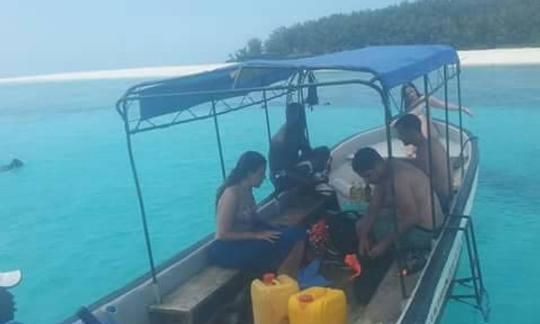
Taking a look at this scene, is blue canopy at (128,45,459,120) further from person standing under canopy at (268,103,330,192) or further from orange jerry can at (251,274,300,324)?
person standing under canopy at (268,103,330,192)

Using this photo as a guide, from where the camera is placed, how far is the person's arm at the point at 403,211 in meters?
5.51

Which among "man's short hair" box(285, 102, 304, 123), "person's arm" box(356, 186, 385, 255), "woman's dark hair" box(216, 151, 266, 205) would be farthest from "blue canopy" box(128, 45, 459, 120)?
"man's short hair" box(285, 102, 304, 123)

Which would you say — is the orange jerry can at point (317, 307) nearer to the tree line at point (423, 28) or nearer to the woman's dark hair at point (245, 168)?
the woman's dark hair at point (245, 168)

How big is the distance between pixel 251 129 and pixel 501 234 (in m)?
14.5

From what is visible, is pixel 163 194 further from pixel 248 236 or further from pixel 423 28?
pixel 423 28

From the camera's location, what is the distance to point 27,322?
8.71 metres

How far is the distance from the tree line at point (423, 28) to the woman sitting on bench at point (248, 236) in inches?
1314

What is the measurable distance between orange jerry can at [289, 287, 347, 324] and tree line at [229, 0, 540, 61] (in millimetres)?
34780

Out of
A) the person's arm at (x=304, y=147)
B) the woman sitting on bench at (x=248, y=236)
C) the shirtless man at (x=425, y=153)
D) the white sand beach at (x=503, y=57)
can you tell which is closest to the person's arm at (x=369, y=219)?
the woman sitting on bench at (x=248, y=236)

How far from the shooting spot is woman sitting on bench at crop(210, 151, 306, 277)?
18.5ft

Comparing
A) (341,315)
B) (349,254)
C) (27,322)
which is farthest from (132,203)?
(341,315)

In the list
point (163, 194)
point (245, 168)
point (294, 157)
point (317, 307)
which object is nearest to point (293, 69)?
point (245, 168)

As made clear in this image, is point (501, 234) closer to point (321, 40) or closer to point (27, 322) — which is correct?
point (27, 322)

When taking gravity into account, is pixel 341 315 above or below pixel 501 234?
above
